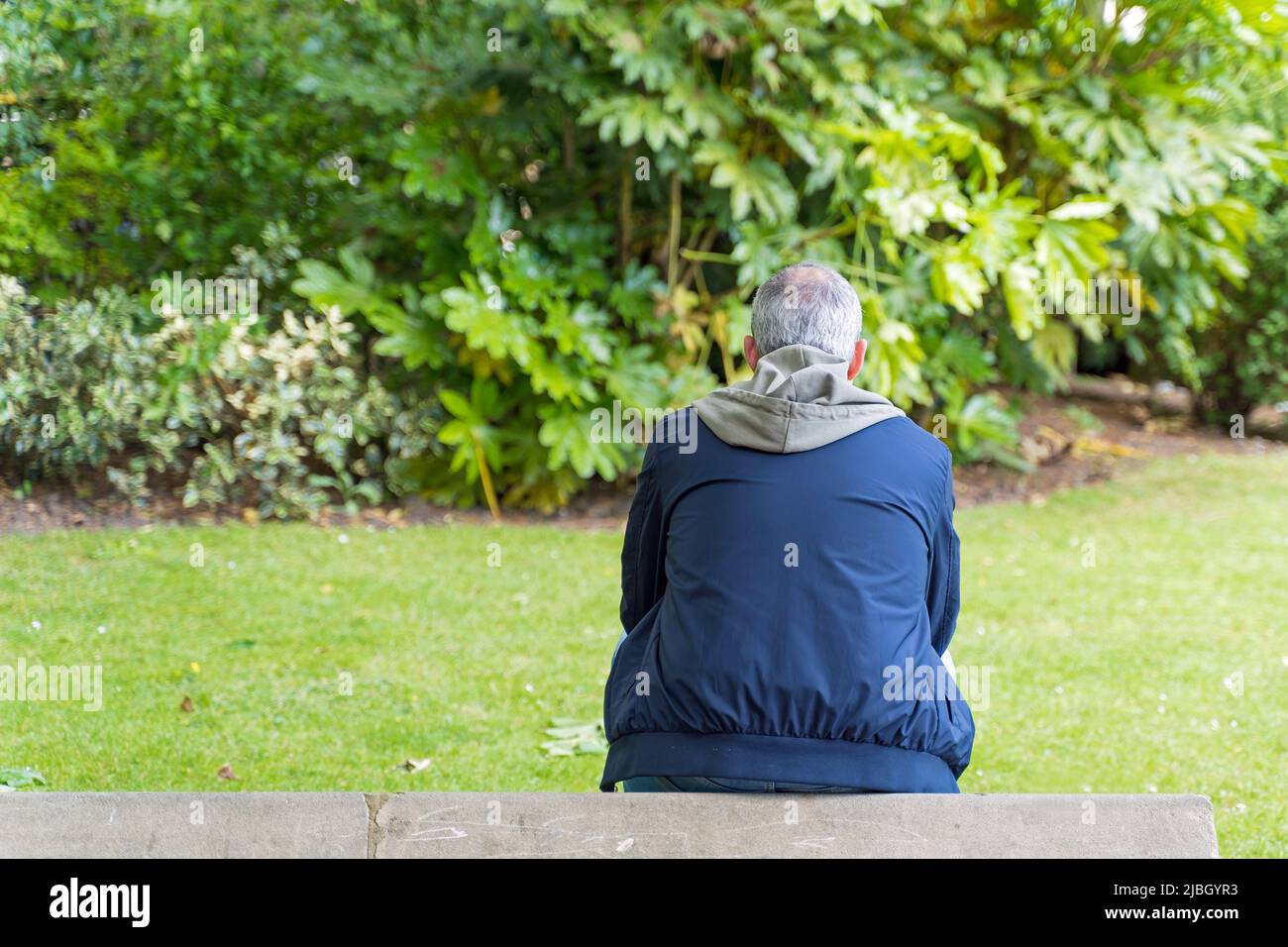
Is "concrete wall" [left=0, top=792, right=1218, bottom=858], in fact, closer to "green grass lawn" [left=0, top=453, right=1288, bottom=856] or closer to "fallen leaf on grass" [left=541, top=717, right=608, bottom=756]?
"green grass lawn" [left=0, top=453, right=1288, bottom=856]

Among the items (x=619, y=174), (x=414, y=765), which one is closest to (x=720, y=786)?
(x=414, y=765)

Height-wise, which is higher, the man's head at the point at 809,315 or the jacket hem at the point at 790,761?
the man's head at the point at 809,315

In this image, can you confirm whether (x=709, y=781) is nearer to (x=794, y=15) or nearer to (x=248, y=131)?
Result: (x=794, y=15)

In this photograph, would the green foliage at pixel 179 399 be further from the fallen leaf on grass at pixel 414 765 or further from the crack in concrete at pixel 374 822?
the crack in concrete at pixel 374 822

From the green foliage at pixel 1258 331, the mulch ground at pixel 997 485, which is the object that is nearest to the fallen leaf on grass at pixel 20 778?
the mulch ground at pixel 997 485

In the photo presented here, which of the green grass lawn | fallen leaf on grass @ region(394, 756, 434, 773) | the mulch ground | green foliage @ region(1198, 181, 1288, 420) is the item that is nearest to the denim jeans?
the green grass lawn

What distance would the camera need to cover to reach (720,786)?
7.61ft

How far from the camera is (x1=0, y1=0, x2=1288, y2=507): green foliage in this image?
6.98m

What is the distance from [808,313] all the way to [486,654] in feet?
10.2

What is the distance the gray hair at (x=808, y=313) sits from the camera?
8.06 feet

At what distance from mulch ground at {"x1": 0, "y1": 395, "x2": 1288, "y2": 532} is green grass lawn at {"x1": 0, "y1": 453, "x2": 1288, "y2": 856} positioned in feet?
1.01

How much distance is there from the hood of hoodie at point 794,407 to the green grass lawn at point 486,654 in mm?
2012

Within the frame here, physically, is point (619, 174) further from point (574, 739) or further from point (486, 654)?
point (574, 739)

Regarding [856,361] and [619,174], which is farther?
[619,174]
